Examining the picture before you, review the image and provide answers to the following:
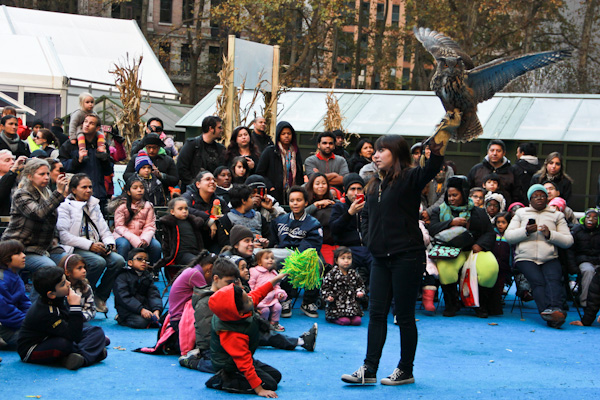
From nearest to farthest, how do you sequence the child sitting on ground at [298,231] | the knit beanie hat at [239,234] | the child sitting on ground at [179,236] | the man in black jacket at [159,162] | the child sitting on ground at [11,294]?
the child sitting on ground at [11,294] → the knit beanie hat at [239,234] → the child sitting on ground at [179,236] → the child sitting on ground at [298,231] → the man in black jacket at [159,162]

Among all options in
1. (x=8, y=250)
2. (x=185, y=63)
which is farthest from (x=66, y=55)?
(x=185, y=63)

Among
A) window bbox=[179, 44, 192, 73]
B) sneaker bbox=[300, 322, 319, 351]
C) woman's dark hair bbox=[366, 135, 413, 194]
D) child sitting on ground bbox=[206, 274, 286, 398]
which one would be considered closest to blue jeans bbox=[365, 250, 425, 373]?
woman's dark hair bbox=[366, 135, 413, 194]

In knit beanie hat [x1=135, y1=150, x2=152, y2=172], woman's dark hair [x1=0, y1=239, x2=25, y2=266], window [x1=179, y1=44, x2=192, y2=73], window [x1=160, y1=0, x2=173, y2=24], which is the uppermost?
window [x1=160, y1=0, x2=173, y2=24]

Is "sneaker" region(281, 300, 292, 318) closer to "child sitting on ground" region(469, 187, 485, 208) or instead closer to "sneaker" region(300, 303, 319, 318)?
"sneaker" region(300, 303, 319, 318)

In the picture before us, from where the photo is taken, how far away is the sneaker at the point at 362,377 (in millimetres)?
5523

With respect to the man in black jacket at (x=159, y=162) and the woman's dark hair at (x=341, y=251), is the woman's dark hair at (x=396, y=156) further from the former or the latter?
the man in black jacket at (x=159, y=162)

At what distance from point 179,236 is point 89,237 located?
91 cm

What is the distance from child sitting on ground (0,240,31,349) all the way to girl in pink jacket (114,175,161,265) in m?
1.86

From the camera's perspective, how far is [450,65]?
5430mm

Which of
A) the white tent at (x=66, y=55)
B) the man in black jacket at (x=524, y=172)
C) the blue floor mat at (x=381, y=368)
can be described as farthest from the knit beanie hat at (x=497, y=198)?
the white tent at (x=66, y=55)

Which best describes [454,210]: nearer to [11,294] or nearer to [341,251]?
[341,251]

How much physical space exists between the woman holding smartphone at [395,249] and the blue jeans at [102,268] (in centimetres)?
304

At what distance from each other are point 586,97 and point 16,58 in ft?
49.6

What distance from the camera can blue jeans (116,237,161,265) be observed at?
26.6 ft
